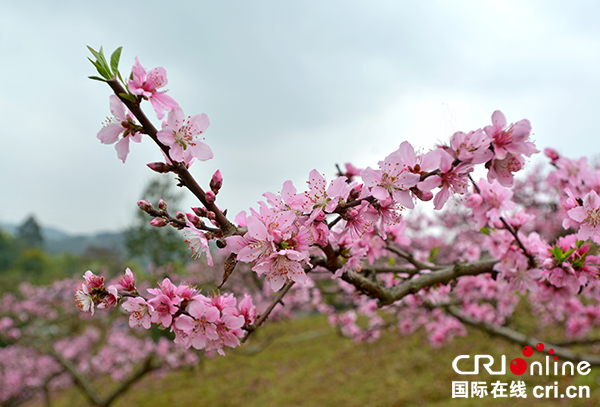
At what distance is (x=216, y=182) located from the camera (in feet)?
3.47

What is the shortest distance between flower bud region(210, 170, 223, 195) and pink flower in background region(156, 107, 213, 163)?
0.07 meters

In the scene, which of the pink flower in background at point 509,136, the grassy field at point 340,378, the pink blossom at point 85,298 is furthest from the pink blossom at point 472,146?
the grassy field at point 340,378

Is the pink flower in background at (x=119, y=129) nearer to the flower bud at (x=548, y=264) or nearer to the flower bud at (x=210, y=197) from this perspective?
the flower bud at (x=210, y=197)

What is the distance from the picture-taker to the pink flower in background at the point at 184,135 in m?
0.96

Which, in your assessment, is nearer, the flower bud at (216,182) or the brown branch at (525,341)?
the flower bud at (216,182)

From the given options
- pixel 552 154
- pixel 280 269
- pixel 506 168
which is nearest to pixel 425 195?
pixel 506 168

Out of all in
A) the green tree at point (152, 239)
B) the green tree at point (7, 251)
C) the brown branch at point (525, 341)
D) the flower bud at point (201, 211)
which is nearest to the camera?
the flower bud at point (201, 211)

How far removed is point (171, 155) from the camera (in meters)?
0.97

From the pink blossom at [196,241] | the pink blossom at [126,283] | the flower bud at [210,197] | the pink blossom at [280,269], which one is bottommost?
the pink blossom at [126,283]

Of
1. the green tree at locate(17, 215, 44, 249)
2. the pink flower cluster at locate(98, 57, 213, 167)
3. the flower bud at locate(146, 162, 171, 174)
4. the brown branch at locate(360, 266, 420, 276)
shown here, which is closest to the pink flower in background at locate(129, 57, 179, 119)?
the pink flower cluster at locate(98, 57, 213, 167)

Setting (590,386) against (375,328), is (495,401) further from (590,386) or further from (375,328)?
(375,328)

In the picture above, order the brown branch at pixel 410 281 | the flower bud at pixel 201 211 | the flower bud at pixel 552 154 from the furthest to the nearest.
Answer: the flower bud at pixel 552 154 < the brown branch at pixel 410 281 < the flower bud at pixel 201 211

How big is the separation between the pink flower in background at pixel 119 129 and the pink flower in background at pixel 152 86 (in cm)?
7

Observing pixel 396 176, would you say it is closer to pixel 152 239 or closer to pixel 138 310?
pixel 138 310
